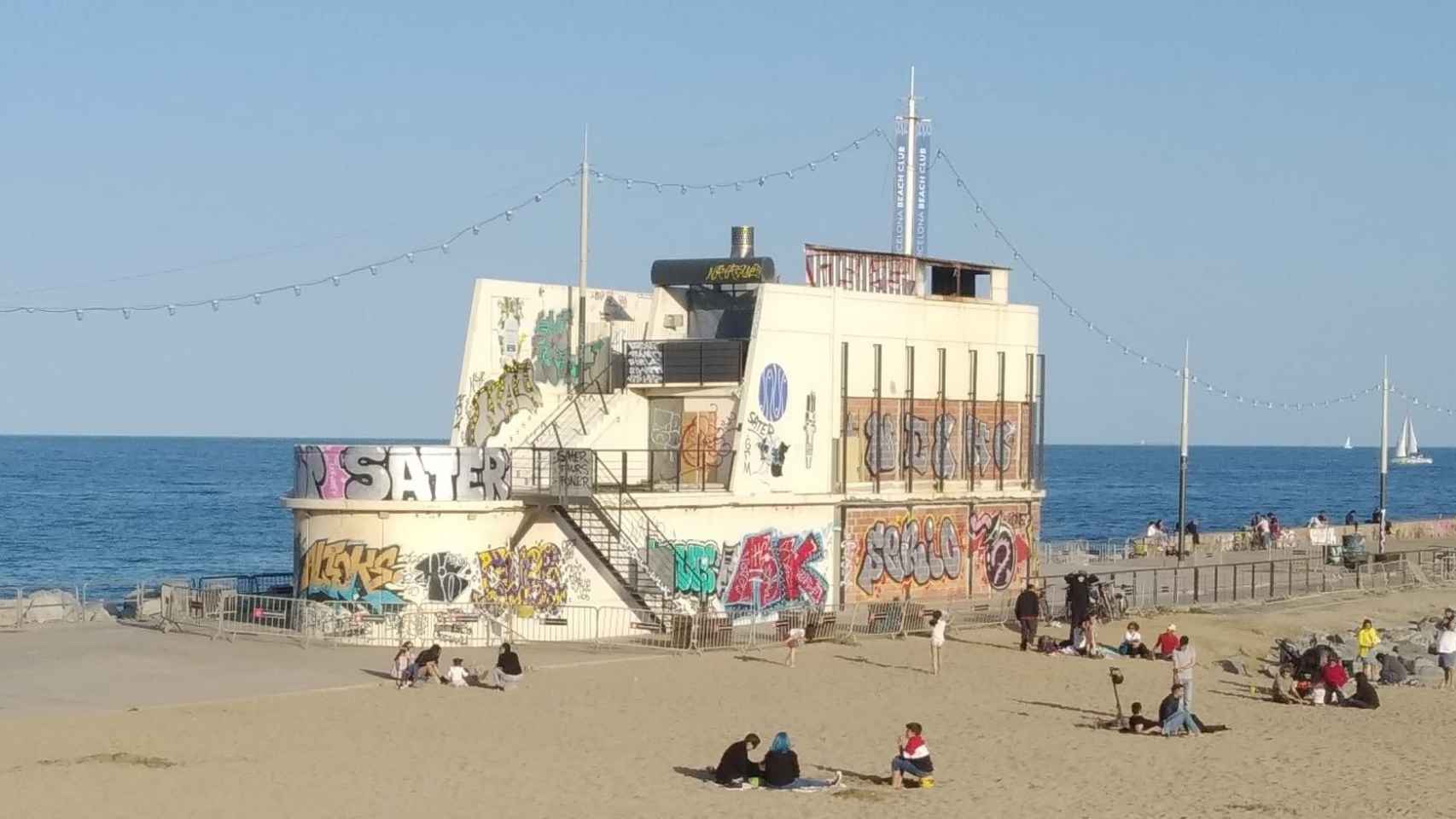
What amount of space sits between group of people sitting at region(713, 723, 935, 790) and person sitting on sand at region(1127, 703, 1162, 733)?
18.8 ft

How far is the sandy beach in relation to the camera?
25734mm

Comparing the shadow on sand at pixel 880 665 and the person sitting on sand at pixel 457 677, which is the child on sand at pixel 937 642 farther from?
the person sitting on sand at pixel 457 677

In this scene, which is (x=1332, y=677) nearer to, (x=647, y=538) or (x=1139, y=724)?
(x=1139, y=724)

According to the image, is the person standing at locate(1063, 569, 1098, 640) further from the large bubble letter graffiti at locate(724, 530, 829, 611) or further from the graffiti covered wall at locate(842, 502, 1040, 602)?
the large bubble letter graffiti at locate(724, 530, 829, 611)

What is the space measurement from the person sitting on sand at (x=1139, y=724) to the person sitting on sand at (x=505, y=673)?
989cm

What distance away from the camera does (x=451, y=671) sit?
33.5 meters

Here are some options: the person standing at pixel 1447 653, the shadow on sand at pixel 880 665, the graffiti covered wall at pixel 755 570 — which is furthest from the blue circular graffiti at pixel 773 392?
the person standing at pixel 1447 653

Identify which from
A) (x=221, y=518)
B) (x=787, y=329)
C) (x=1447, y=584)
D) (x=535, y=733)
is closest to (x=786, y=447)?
(x=787, y=329)

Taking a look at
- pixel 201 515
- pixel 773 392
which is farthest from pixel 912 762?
pixel 201 515

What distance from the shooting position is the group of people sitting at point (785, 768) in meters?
26.7

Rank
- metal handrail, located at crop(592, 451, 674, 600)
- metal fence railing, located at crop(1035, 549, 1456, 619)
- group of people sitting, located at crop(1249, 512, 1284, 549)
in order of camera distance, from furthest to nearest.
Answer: group of people sitting, located at crop(1249, 512, 1284, 549), metal fence railing, located at crop(1035, 549, 1456, 619), metal handrail, located at crop(592, 451, 674, 600)

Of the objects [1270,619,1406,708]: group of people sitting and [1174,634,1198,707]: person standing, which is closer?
[1174,634,1198,707]: person standing

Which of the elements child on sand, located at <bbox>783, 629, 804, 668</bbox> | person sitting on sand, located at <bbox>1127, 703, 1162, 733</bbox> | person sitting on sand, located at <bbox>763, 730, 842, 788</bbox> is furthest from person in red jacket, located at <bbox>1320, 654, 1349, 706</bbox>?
person sitting on sand, located at <bbox>763, 730, 842, 788</bbox>

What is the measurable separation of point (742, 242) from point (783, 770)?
22.2 meters
